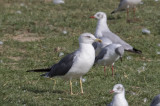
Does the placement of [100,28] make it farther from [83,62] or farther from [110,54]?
[83,62]

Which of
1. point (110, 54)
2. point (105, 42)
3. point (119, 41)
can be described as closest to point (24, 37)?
point (105, 42)

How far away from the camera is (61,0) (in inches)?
→ 629

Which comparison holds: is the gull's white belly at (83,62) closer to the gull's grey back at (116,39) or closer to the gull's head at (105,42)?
the gull's head at (105,42)

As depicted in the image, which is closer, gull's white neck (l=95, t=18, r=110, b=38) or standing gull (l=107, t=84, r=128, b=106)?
standing gull (l=107, t=84, r=128, b=106)

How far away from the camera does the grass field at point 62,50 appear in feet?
24.8

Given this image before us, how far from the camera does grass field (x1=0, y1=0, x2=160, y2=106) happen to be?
754cm

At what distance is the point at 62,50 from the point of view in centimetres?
1134

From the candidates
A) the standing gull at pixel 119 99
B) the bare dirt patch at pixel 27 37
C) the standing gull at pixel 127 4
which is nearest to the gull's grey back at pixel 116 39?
the bare dirt patch at pixel 27 37

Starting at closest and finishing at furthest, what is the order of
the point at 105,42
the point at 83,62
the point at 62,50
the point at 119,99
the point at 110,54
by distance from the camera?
the point at 119,99 → the point at 83,62 → the point at 110,54 → the point at 105,42 → the point at 62,50

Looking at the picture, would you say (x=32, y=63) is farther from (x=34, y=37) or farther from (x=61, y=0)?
Result: (x=61, y=0)

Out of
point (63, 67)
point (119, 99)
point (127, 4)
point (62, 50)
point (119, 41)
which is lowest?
point (127, 4)

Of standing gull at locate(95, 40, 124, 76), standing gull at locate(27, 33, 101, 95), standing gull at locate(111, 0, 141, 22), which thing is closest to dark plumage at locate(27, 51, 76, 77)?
standing gull at locate(27, 33, 101, 95)

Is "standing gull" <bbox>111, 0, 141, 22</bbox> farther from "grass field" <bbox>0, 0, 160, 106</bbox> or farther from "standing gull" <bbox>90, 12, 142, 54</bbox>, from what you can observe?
"standing gull" <bbox>90, 12, 142, 54</bbox>

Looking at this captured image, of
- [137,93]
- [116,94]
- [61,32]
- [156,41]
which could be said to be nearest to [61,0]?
[61,32]
